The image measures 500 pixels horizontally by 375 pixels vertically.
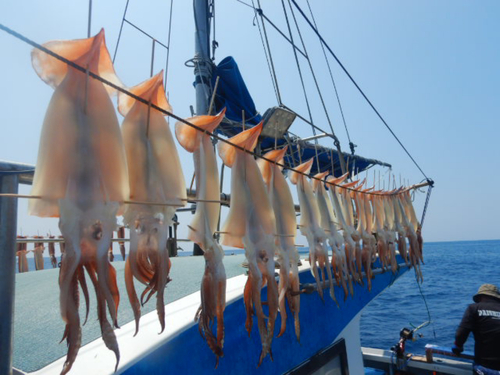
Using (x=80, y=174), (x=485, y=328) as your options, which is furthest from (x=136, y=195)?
(x=485, y=328)

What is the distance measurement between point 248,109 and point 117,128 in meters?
5.74

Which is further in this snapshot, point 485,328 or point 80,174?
point 485,328

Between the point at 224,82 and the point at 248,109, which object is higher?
the point at 224,82

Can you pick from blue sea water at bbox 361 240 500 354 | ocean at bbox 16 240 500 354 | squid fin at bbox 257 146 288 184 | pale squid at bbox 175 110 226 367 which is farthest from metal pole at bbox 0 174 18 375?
blue sea water at bbox 361 240 500 354

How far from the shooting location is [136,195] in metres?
1.42

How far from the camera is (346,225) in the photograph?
3375 millimetres

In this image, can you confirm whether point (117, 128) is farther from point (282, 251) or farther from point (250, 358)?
point (250, 358)

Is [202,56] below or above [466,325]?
above

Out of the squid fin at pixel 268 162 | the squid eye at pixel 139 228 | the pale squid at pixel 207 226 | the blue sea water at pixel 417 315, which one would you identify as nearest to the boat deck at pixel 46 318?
the pale squid at pixel 207 226

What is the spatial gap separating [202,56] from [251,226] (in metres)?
4.82

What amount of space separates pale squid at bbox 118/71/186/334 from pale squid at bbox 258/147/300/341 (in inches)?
36.2

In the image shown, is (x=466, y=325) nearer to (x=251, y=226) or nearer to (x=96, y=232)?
(x=251, y=226)

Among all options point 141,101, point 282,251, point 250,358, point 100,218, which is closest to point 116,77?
point 141,101

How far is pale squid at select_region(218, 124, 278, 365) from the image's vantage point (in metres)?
1.82
